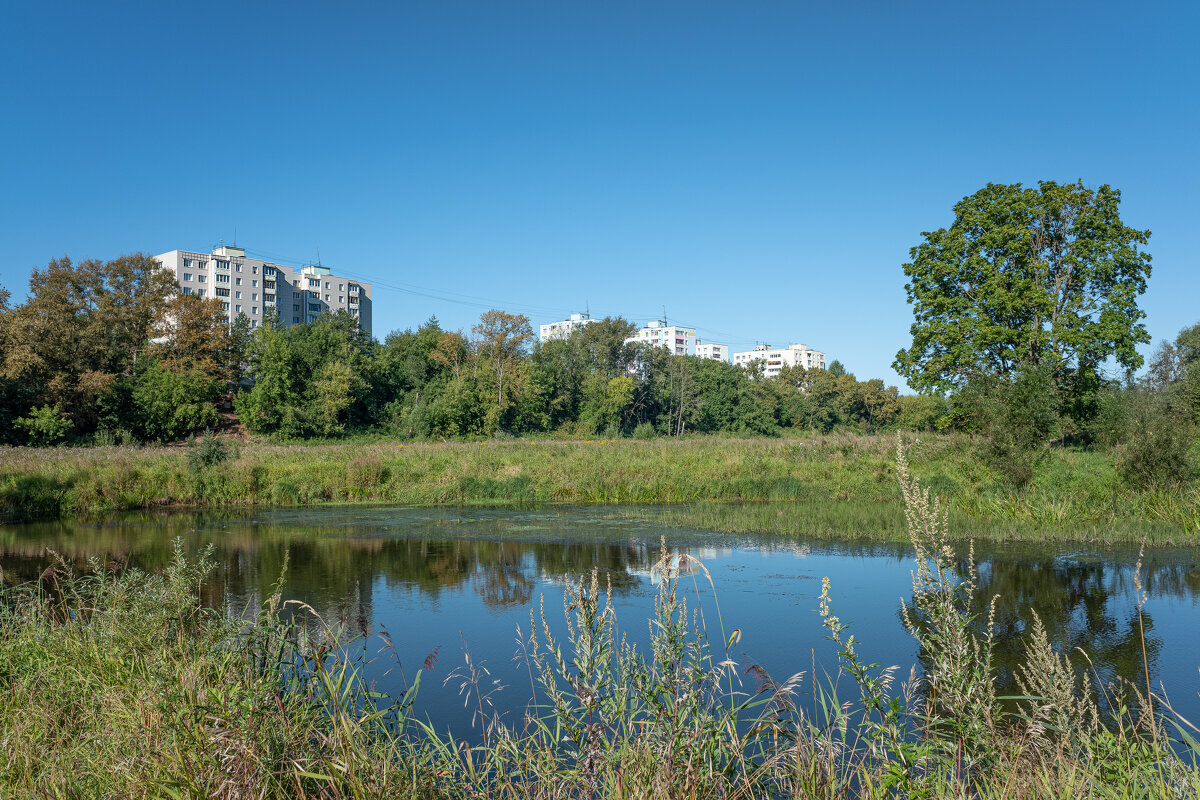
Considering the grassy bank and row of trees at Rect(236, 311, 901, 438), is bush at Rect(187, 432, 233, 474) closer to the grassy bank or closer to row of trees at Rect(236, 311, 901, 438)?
the grassy bank

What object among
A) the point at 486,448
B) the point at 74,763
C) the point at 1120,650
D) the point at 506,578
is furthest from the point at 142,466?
the point at 1120,650

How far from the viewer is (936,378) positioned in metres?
31.1

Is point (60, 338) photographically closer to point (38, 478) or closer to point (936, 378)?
point (38, 478)

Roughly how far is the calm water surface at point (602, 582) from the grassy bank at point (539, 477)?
339cm

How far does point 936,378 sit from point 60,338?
166 ft

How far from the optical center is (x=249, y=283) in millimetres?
97000

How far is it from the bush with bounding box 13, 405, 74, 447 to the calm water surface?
88.7 feet

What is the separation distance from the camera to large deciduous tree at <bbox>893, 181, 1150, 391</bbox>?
2903 cm

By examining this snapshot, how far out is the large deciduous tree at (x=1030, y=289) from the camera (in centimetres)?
2903

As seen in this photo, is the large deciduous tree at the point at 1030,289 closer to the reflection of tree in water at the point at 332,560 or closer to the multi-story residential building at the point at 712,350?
the reflection of tree in water at the point at 332,560

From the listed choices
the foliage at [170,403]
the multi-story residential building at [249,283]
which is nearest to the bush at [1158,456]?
the foliage at [170,403]

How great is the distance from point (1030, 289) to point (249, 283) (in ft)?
307

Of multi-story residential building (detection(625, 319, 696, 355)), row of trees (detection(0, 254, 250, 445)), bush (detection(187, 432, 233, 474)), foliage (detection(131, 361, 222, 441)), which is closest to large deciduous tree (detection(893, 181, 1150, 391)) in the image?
bush (detection(187, 432, 233, 474))

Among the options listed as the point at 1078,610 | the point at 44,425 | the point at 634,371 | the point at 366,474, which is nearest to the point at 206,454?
the point at 366,474
